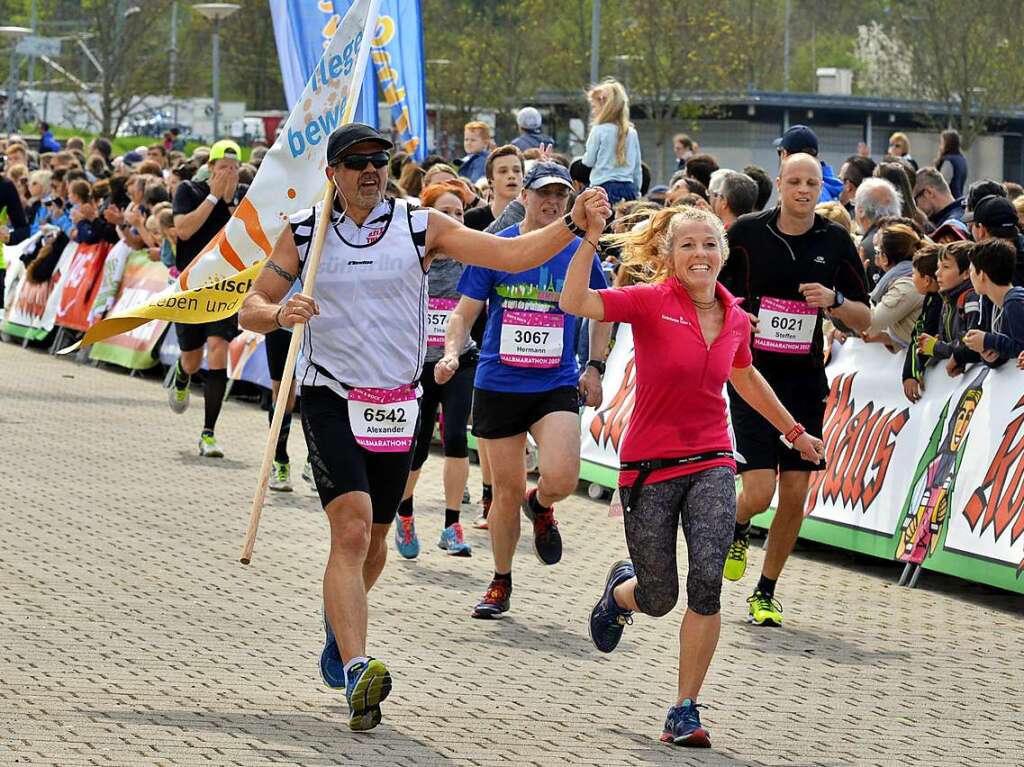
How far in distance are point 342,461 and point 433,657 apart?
4.45 feet

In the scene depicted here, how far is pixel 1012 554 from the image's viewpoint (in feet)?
30.4

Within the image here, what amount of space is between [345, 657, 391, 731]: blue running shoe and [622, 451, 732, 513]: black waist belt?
110 cm

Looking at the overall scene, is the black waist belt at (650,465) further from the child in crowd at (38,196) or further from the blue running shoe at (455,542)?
the child in crowd at (38,196)

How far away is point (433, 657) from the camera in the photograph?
7801 millimetres

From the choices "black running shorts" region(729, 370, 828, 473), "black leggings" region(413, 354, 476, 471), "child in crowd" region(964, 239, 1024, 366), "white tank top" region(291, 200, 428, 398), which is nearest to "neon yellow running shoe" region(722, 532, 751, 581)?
"black running shorts" region(729, 370, 828, 473)

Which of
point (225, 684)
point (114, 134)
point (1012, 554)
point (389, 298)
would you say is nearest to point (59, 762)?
point (225, 684)

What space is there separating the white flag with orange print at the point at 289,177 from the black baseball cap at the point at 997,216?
149 inches

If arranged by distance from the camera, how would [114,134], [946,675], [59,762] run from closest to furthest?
[59,762] < [946,675] < [114,134]

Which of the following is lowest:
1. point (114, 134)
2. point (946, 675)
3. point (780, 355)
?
point (946, 675)

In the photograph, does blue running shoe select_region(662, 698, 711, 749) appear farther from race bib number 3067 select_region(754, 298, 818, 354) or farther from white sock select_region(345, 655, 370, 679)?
race bib number 3067 select_region(754, 298, 818, 354)

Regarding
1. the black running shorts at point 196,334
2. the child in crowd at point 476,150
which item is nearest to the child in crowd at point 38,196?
the child in crowd at point 476,150

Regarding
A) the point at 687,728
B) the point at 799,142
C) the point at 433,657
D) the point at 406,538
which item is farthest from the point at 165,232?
the point at 687,728

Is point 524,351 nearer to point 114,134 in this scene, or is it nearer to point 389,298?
point 389,298

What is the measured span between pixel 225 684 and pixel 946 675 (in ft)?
9.51
